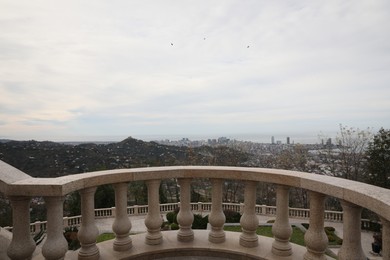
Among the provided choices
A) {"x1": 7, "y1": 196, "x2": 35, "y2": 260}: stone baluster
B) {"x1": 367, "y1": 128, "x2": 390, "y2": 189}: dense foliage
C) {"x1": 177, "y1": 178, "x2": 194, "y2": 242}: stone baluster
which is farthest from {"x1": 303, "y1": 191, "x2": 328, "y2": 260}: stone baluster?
{"x1": 367, "y1": 128, "x2": 390, "y2": 189}: dense foliage

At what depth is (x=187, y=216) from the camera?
207 inches

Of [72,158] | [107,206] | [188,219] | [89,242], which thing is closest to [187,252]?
[188,219]

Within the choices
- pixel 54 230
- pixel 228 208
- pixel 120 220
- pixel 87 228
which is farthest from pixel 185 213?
pixel 228 208

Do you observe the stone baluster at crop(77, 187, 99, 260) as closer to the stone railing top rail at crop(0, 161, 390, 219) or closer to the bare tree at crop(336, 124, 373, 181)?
the stone railing top rail at crop(0, 161, 390, 219)

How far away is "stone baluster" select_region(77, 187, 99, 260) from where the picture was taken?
4367mm

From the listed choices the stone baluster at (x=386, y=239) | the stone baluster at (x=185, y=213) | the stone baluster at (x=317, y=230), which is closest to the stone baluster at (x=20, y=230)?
the stone baluster at (x=185, y=213)

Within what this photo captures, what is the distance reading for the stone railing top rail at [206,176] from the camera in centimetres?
297

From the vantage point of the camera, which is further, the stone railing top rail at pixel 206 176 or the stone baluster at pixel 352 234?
the stone baluster at pixel 352 234

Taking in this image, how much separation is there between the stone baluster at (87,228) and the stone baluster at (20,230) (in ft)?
2.79

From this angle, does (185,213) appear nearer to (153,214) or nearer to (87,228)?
(153,214)

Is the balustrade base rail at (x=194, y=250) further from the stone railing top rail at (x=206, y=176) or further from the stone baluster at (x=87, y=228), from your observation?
the stone railing top rail at (x=206, y=176)

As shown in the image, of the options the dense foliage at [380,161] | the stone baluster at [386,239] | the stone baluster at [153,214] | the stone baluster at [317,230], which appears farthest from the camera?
the dense foliage at [380,161]

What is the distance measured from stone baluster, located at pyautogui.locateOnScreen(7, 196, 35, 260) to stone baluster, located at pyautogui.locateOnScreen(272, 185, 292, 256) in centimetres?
371

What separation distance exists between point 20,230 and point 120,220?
1.60 metres
